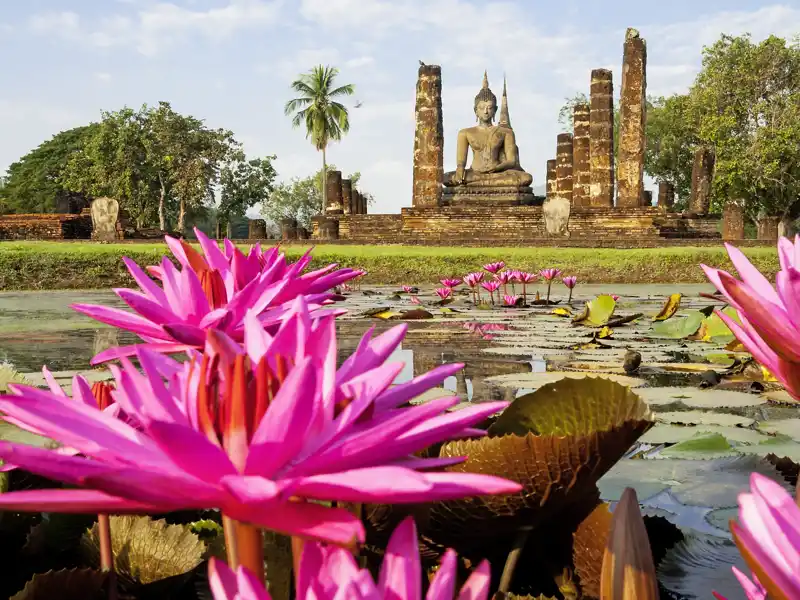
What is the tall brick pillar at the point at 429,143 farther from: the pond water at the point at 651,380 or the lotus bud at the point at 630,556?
the lotus bud at the point at 630,556

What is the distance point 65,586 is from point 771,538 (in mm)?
440

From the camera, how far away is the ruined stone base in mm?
20875

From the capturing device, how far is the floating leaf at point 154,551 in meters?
0.68

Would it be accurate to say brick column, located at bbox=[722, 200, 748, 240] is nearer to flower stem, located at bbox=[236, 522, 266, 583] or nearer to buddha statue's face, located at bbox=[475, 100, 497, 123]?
buddha statue's face, located at bbox=[475, 100, 497, 123]

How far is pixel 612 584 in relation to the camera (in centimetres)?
44

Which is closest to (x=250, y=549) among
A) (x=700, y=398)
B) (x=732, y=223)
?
(x=700, y=398)

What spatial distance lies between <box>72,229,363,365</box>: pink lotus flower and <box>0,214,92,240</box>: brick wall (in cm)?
2129

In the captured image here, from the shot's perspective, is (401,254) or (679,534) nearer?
(679,534)

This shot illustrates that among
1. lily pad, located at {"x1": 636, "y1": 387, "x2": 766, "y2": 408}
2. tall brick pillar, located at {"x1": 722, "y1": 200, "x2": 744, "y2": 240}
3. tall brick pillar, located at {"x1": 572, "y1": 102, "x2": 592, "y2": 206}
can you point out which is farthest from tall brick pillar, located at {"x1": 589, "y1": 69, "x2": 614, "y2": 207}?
lily pad, located at {"x1": 636, "y1": 387, "x2": 766, "y2": 408}

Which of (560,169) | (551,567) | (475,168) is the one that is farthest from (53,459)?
(560,169)

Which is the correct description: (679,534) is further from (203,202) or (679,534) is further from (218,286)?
(203,202)

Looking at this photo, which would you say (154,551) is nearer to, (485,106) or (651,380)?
(651,380)

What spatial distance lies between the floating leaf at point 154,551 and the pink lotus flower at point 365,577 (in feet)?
1.18

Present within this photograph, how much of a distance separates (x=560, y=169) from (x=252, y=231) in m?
9.03
